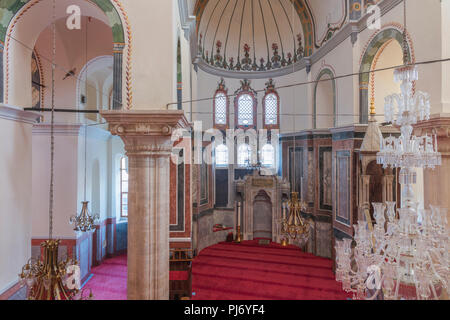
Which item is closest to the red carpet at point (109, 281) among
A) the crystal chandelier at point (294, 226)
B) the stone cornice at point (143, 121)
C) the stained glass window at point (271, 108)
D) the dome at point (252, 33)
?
the crystal chandelier at point (294, 226)

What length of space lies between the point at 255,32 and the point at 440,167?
395 inches

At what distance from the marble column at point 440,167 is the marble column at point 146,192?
453cm

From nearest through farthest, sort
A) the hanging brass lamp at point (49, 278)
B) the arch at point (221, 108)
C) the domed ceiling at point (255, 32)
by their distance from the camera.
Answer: the hanging brass lamp at point (49, 278) → the domed ceiling at point (255, 32) → the arch at point (221, 108)

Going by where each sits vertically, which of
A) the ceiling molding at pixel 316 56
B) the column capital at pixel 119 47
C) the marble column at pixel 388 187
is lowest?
the marble column at pixel 388 187

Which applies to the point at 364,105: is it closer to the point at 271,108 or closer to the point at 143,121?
the point at 271,108

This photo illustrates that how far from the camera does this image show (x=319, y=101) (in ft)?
34.1

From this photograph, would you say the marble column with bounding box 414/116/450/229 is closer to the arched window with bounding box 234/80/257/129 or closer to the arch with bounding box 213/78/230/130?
the arched window with bounding box 234/80/257/129

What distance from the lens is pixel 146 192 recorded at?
13.9 ft

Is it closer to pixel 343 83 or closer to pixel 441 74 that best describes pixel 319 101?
pixel 343 83

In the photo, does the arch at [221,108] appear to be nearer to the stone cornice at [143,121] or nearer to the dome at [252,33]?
the dome at [252,33]

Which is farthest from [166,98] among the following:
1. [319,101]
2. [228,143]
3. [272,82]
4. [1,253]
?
[272,82]

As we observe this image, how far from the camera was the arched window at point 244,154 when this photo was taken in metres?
12.7

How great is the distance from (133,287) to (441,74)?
6.52 meters

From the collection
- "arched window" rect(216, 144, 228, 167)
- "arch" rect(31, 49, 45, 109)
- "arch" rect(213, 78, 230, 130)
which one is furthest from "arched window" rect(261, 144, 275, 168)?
"arch" rect(31, 49, 45, 109)
